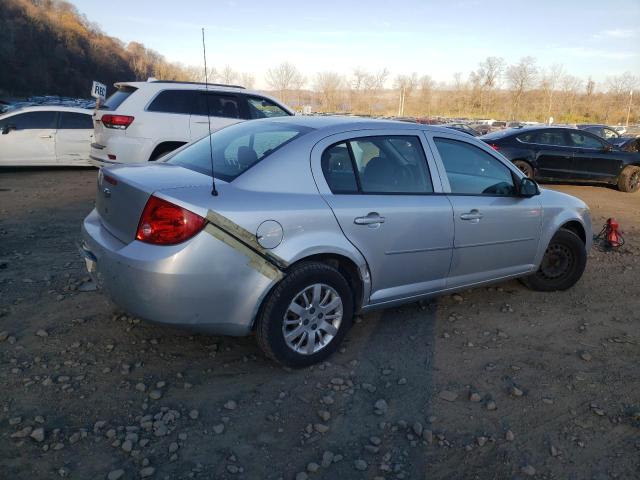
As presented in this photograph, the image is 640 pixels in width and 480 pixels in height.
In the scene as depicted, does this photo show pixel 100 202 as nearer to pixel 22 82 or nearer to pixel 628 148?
pixel 628 148

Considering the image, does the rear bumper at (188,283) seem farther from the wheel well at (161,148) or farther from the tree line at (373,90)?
the tree line at (373,90)

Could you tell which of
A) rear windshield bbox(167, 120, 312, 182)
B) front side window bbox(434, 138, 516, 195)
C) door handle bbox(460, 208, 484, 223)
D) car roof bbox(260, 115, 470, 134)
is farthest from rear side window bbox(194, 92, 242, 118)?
door handle bbox(460, 208, 484, 223)

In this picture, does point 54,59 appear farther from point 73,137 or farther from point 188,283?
point 188,283

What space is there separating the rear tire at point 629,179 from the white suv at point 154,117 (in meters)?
9.72

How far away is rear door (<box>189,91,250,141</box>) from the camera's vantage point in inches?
343

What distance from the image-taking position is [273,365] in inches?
137

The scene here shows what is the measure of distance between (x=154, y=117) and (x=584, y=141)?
33.1ft

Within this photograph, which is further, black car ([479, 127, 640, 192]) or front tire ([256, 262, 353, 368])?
black car ([479, 127, 640, 192])

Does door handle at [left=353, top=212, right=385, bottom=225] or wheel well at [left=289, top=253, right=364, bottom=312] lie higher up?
door handle at [left=353, top=212, right=385, bottom=225]

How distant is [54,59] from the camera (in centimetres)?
7412

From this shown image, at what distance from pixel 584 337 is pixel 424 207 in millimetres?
1711

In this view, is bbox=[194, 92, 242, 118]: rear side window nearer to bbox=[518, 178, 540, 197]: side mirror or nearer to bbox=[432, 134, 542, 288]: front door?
bbox=[432, 134, 542, 288]: front door

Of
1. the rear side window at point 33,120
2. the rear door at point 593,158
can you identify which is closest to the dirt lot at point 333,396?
the rear side window at point 33,120

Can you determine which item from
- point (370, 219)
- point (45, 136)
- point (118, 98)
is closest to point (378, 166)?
point (370, 219)
